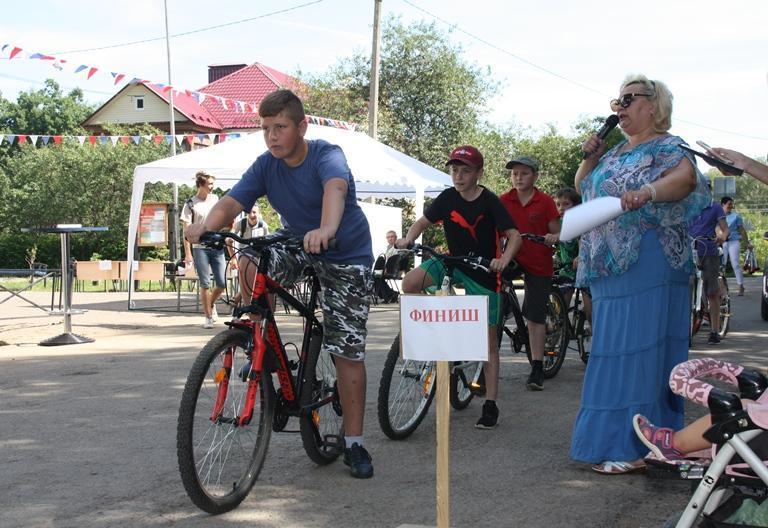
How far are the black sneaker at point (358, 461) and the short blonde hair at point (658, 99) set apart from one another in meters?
2.34

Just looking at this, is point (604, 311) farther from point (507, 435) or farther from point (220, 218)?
point (220, 218)

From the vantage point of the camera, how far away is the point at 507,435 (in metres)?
6.25

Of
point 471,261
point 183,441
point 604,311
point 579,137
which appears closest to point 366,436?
point 471,261

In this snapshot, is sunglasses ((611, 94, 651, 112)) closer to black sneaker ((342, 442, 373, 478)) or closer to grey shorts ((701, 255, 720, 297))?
black sneaker ((342, 442, 373, 478))

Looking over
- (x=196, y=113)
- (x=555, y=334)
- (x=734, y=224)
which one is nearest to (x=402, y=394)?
(x=555, y=334)

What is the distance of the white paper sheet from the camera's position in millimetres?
4750

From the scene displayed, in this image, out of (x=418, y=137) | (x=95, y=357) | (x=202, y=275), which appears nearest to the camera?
(x=95, y=357)

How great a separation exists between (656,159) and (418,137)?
3745cm

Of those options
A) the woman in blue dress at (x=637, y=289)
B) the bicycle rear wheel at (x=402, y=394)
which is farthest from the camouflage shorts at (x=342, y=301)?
the woman in blue dress at (x=637, y=289)

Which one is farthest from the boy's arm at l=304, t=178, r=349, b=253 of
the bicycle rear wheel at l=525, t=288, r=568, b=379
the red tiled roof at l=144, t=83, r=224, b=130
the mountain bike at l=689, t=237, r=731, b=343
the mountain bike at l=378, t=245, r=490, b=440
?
the red tiled roof at l=144, t=83, r=224, b=130

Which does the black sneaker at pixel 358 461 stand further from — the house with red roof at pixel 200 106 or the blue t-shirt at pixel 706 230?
the house with red roof at pixel 200 106

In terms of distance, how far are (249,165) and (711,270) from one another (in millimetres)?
6921

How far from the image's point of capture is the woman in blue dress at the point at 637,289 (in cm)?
525

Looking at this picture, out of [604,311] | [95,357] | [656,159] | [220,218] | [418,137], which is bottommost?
[95,357]
